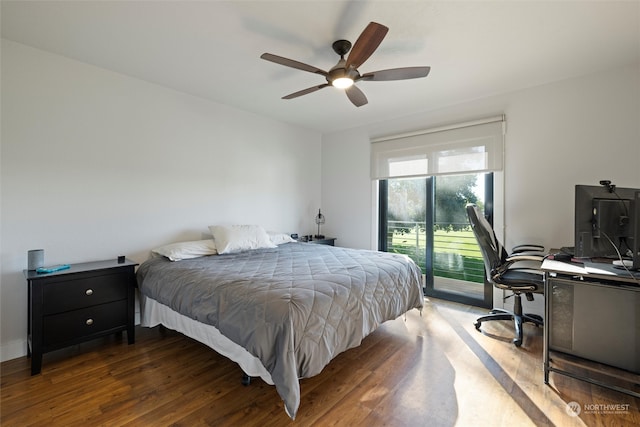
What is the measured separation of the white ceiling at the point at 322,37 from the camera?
6.20ft

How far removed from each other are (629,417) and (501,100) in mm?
2946

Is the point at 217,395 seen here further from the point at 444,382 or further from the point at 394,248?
the point at 394,248

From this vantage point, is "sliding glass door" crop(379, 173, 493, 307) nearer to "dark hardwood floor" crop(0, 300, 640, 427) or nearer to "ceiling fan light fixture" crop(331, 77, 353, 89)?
"dark hardwood floor" crop(0, 300, 640, 427)

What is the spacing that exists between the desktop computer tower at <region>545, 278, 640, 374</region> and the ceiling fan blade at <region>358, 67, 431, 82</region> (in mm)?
1693

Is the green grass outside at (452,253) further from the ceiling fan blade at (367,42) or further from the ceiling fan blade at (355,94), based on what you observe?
the ceiling fan blade at (367,42)

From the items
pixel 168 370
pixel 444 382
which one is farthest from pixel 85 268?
pixel 444 382

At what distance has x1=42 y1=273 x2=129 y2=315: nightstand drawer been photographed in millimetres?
2115

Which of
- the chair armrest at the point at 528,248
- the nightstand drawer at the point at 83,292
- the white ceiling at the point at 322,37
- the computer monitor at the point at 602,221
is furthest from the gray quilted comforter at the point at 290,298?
the white ceiling at the point at 322,37

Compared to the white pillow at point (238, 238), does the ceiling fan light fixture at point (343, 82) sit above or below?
above

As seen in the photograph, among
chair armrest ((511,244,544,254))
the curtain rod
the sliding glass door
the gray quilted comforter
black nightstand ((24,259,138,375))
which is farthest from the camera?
the sliding glass door

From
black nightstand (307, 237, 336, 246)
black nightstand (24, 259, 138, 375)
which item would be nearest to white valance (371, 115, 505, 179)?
black nightstand (307, 237, 336, 246)

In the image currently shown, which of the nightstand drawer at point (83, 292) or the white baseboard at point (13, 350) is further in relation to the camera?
the white baseboard at point (13, 350)

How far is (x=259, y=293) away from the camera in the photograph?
5.73ft

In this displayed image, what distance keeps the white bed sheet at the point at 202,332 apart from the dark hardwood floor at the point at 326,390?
191 millimetres
